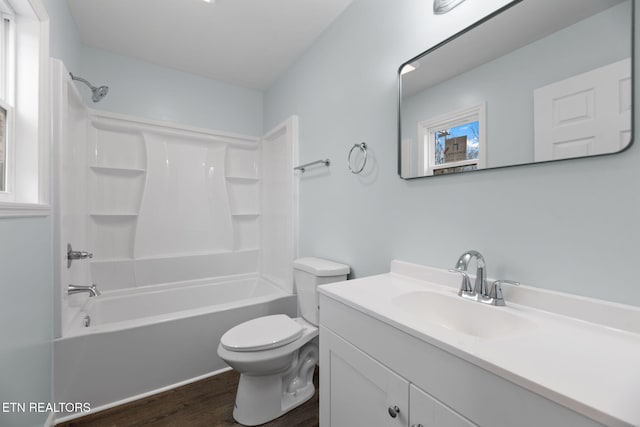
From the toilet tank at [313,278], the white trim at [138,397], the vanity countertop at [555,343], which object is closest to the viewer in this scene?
the vanity countertop at [555,343]

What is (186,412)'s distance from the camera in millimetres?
1542

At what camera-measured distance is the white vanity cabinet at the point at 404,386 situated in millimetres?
547

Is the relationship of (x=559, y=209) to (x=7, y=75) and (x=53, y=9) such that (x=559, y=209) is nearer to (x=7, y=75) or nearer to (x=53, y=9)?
(x=7, y=75)

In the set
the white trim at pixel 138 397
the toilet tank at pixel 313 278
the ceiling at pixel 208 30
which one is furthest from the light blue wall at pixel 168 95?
the white trim at pixel 138 397

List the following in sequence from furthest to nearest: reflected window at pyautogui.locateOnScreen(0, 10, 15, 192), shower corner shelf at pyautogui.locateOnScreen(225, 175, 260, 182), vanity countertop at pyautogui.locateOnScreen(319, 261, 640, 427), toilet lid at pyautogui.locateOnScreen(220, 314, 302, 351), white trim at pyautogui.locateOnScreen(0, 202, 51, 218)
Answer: shower corner shelf at pyautogui.locateOnScreen(225, 175, 260, 182) → toilet lid at pyautogui.locateOnScreen(220, 314, 302, 351) → reflected window at pyautogui.locateOnScreen(0, 10, 15, 192) → white trim at pyautogui.locateOnScreen(0, 202, 51, 218) → vanity countertop at pyautogui.locateOnScreen(319, 261, 640, 427)

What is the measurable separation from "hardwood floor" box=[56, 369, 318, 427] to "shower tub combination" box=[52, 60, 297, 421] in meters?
0.09

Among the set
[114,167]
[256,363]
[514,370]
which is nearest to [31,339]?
[256,363]

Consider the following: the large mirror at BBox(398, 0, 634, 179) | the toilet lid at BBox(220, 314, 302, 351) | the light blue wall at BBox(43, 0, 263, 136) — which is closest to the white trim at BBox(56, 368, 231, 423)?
the toilet lid at BBox(220, 314, 302, 351)

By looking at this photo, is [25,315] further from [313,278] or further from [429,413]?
[429,413]

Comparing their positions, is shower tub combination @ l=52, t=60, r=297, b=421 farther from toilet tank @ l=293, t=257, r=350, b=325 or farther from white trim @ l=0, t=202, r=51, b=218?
toilet tank @ l=293, t=257, r=350, b=325

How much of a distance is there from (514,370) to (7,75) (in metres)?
2.13

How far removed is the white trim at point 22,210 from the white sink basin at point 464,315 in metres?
1.40

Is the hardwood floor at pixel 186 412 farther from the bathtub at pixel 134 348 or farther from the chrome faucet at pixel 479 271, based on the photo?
the chrome faucet at pixel 479 271

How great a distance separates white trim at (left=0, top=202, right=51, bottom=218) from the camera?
0.92m
